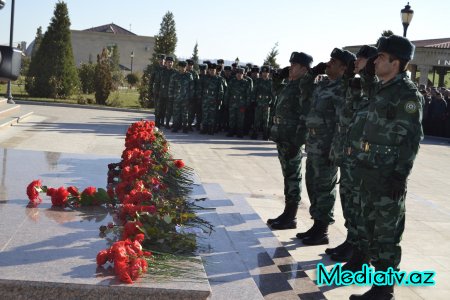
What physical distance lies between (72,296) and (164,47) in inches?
912

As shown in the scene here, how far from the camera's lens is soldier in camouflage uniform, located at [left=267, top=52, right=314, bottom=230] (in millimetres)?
6273

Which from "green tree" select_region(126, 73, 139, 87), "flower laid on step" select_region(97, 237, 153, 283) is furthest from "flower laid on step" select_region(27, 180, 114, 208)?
"green tree" select_region(126, 73, 139, 87)

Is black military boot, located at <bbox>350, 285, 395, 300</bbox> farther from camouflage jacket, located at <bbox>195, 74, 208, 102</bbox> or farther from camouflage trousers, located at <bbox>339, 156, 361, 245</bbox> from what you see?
camouflage jacket, located at <bbox>195, 74, 208, 102</bbox>

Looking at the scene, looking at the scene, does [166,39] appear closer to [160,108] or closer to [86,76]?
Result: [86,76]

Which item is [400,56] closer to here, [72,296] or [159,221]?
[159,221]

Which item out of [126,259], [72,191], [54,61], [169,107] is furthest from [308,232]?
[54,61]

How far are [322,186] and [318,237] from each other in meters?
0.53

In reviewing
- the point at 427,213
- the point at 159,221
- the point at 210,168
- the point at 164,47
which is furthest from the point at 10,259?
the point at 164,47

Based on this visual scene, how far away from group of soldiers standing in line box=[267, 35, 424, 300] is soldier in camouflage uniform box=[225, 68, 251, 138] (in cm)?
879

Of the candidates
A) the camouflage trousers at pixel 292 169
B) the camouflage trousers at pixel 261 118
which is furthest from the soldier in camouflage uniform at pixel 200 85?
the camouflage trousers at pixel 292 169

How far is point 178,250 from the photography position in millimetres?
3877

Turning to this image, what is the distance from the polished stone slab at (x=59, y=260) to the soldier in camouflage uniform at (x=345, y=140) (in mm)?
1926

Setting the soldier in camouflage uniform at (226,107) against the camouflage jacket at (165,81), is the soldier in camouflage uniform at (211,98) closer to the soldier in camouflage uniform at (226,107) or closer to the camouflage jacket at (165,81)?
the soldier in camouflage uniform at (226,107)

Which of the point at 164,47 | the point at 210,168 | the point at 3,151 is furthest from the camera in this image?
the point at 164,47
